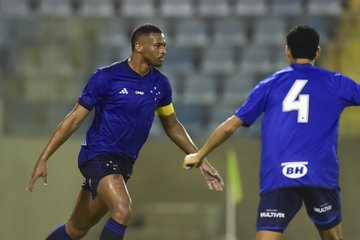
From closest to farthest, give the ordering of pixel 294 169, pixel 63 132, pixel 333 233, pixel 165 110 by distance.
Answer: pixel 294 169 < pixel 333 233 < pixel 63 132 < pixel 165 110

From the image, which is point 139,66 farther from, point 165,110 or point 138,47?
point 165,110

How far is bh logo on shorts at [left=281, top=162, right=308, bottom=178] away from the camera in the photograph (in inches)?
237

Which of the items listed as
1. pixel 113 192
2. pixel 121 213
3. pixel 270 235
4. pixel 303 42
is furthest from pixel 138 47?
pixel 270 235

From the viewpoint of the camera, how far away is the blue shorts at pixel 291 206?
6047 millimetres

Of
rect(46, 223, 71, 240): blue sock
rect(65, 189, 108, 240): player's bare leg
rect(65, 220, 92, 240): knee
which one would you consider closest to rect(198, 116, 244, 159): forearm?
rect(65, 189, 108, 240): player's bare leg

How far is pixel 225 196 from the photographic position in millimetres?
10852

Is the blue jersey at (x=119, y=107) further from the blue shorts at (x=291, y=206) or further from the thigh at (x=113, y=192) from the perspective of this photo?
the blue shorts at (x=291, y=206)

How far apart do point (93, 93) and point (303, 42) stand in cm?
162

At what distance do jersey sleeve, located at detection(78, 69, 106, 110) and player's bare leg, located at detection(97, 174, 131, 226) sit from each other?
1.72 feet

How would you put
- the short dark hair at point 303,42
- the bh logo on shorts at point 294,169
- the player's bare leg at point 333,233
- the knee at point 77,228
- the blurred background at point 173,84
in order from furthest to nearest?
the blurred background at point 173,84 → the knee at point 77,228 → the player's bare leg at point 333,233 → the short dark hair at point 303,42 → the bh logo on shorts at point 294,169

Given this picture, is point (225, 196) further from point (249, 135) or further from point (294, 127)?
point (294, 127)

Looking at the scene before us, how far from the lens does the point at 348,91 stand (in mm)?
6105

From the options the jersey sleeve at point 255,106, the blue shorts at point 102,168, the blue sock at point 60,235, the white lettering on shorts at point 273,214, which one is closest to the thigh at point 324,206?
the white lettering on shorts at point 273,214

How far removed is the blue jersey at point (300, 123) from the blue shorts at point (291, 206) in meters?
0.06
